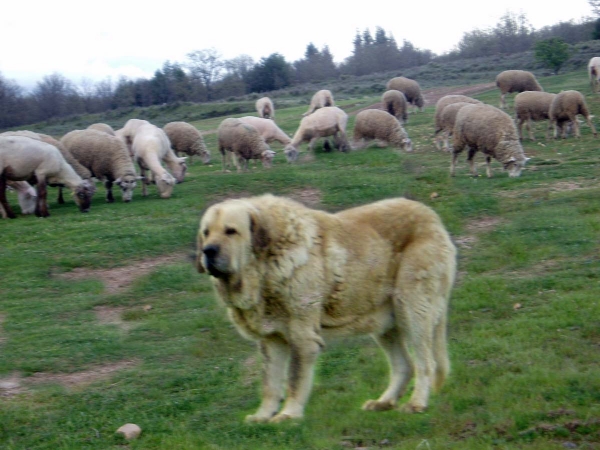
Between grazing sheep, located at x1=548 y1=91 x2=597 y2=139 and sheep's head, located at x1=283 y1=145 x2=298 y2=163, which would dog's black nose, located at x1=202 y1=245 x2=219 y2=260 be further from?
grazing sheep, located at x1=548 y1=91 x2=597 y2=139

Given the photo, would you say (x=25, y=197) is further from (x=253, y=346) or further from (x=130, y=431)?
(x=130, y=431)

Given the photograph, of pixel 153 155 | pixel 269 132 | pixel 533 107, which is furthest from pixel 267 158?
pixel 533 107

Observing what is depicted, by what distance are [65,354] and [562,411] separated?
572 centimetres

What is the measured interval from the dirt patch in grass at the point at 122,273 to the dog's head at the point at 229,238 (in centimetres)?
662

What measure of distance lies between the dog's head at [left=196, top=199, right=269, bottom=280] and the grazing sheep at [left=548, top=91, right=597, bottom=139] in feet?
65.0

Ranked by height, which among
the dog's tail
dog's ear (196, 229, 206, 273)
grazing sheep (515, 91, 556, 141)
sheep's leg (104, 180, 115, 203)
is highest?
dog's ear (196, 229, 206, 273)

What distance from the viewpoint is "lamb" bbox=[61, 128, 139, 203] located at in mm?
19578

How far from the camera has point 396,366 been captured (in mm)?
6703

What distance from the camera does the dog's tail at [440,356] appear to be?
665 cm

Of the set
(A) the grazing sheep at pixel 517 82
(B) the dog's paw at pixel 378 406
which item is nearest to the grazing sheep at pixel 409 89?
(A) the grazing sheep at pixel 517 82

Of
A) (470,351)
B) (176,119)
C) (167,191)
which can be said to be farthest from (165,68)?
(470,351)

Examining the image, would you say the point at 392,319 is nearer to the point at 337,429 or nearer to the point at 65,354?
the point at 337,429

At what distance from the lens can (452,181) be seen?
17.6m

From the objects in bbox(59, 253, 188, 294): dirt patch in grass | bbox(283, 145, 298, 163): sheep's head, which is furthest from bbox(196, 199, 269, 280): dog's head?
bbox(283, 145, 298, 163): sheep's head
